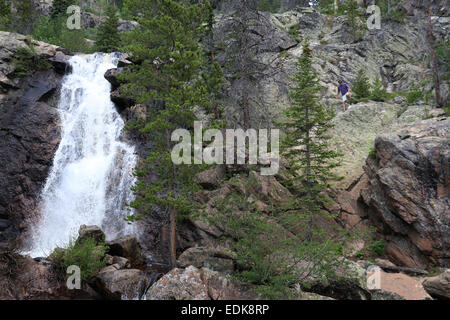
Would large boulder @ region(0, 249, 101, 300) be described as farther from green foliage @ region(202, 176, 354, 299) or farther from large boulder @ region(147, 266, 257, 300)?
green foliage @ region(202, 176, 354, 299)

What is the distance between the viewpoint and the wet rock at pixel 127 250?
1270 cm

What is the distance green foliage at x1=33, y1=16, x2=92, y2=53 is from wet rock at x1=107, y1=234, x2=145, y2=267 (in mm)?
23037

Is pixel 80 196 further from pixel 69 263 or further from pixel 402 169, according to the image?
pixel 402 169

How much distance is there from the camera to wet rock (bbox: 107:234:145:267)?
41.7 feet

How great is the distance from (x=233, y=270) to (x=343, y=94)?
51.5 feet

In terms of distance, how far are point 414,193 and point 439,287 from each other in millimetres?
4674

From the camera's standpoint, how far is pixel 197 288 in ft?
28.8

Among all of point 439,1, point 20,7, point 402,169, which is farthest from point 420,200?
point 20,7

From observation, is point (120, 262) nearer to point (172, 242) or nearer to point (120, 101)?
point (172, 242)

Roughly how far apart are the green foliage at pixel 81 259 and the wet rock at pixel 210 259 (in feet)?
9.53

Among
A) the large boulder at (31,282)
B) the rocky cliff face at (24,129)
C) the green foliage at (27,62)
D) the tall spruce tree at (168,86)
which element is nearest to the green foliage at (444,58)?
the tall spruce tree at (168,86)

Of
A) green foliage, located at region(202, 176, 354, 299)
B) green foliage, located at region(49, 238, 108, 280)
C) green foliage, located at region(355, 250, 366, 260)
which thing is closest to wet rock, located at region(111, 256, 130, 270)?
green foliage, located at region(49, 238, 108, 280)

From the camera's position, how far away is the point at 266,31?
65.5ft

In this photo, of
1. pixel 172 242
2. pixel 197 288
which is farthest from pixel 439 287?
pixel 172 242
